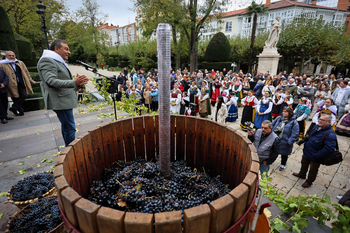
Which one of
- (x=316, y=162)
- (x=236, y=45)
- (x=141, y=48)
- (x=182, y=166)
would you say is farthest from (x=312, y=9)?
(x=182, y=166)

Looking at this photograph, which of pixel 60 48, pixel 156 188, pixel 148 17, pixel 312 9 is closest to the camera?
pixel 156 188

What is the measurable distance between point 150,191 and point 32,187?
1605mm

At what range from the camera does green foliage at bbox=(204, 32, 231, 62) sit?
78.0 feet

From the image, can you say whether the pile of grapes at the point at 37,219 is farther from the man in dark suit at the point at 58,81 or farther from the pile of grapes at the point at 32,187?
the man in dark suit at the point at 58,81

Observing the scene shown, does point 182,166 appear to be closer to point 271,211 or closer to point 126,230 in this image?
point 271,211

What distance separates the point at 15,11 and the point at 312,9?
4676cm

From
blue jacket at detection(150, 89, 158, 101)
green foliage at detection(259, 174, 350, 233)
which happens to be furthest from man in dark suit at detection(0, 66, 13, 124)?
green foliage at detection(259, 174, 350, 233)

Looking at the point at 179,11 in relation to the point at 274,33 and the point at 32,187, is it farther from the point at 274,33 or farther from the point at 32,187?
the point at 32,187

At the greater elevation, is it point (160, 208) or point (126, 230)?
point (126, 230)

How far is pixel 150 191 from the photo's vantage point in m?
1.95

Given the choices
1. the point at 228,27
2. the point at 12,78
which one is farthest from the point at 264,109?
the point at 228,27

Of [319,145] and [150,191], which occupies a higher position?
[150,191]

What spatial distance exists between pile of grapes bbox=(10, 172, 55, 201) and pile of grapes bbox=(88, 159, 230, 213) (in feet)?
2.06

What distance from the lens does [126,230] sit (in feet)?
3.65
